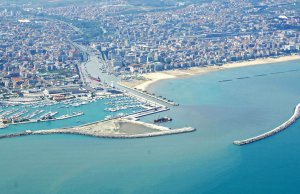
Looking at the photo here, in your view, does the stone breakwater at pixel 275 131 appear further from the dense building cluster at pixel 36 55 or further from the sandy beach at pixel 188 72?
the dense building cluster at pixel 36 55

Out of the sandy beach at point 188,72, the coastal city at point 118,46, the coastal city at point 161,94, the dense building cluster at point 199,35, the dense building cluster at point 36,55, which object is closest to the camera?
the coastal city at point 161,94

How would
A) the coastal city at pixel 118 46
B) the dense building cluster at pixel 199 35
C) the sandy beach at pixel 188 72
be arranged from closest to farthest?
the coastal city at pixel 118 46, the sandy beach at pixel 188 72, the dense building cluster at pixel 199 35

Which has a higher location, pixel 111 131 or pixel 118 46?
pixel 118 46

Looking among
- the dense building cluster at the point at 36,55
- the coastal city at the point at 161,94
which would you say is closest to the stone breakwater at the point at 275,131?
the coastal city at the point at 161,94

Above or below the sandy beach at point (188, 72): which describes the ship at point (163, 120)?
below

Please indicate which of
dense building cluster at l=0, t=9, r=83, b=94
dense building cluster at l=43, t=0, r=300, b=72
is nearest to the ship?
dense building cluster at l=0, t=9, r=83, b=94

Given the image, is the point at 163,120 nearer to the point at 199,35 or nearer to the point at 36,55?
the point at 36,55

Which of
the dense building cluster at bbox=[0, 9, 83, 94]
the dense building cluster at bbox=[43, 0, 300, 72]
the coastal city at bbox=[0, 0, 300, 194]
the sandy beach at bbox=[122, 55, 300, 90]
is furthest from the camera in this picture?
the dense building cluster at bbox=[43, 0, 300, 72]

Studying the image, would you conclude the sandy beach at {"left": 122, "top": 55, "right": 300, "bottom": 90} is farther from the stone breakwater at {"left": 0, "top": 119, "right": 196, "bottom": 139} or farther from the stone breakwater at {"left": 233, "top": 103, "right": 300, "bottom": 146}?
the stone breakwater at {"left": 233, "top": 103, "right": 300, "bottom": 146}

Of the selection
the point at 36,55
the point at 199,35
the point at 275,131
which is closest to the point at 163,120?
the point at 275,131
